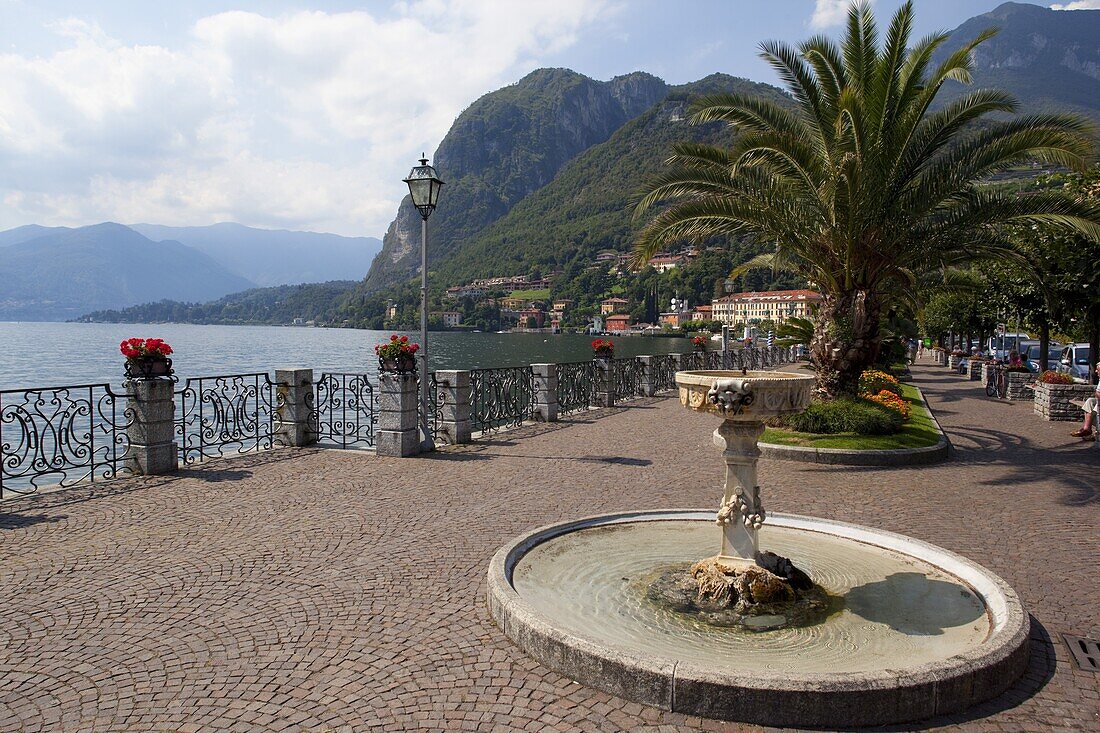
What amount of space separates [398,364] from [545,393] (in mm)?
5042

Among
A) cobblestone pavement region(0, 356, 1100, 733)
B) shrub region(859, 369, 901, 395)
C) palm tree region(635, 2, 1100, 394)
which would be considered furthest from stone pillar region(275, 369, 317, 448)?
shrub region(859, 369, 901, 395)

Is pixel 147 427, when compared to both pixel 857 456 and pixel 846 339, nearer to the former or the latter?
pixel 857 456

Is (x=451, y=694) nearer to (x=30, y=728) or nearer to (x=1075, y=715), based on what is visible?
(x=30, y=728)

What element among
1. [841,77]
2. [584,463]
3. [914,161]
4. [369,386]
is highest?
[841,77]

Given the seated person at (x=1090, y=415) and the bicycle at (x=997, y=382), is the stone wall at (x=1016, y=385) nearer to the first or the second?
the bicycle at (x=997, y=382)

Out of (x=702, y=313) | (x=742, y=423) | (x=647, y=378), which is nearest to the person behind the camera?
(x=742, y=423)

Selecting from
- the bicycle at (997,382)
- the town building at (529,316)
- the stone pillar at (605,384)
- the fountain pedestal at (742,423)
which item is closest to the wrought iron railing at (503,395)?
the stone pillar at (605,384)

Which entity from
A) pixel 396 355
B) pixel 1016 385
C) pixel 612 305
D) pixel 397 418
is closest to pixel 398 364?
pixel 396 355

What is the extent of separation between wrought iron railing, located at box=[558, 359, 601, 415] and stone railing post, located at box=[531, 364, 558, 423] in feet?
3.62

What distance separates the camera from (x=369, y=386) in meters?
12.5

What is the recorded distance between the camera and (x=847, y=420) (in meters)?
11.7

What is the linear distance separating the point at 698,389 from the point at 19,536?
6.06 m

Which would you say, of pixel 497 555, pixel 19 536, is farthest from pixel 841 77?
pixel 19 536

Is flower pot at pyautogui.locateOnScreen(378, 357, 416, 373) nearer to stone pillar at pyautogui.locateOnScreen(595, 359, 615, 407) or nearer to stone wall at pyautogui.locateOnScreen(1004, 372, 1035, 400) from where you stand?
stone pillar at pyautogui.locateOnScreen(595, 359, 615, 407)
